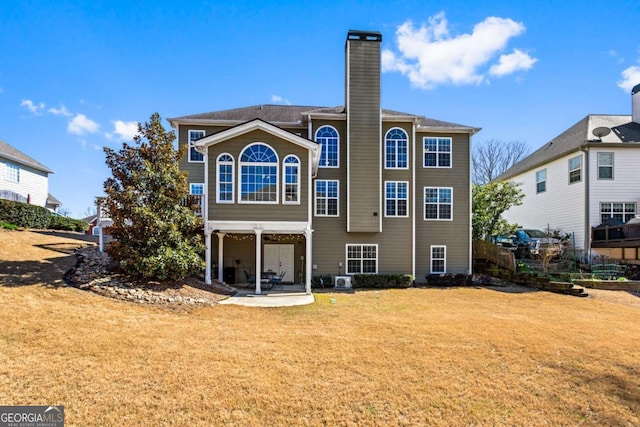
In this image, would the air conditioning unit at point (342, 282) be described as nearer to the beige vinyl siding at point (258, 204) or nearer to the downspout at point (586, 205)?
the beige vinyl siding at point (258, 204)

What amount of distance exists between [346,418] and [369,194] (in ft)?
41.8

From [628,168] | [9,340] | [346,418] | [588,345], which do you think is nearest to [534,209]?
[628,168]

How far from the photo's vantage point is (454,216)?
18.1 metres

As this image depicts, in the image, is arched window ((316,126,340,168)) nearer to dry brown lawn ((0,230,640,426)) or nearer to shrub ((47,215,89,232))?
dry brown lawn ((0,230,640,426))

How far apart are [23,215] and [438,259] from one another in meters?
22.4

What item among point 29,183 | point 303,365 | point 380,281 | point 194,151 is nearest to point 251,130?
point 194,151

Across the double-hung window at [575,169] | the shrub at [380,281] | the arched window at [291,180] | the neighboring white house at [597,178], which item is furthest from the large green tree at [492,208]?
the arched window at [291,180]

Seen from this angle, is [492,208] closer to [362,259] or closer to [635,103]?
[362,259]

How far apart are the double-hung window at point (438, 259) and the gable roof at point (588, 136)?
10.4 metres

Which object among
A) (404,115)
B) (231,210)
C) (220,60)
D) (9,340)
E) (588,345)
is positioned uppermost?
(220,60)

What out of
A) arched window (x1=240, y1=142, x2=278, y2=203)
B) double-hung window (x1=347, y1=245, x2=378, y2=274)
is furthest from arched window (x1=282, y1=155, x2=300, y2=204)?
double-hung window (x1=347, y1=245, x2=378, y2=274)

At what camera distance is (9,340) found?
610 centimetres

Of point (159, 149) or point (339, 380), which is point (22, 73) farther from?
point (339, 380)

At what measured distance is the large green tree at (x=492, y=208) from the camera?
20.3 m
